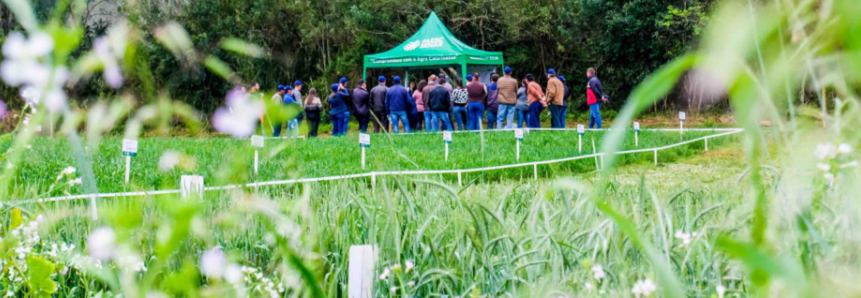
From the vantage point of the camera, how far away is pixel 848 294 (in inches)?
23.8

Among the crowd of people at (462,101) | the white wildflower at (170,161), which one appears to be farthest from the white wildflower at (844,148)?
the crowd of people at (462,101)

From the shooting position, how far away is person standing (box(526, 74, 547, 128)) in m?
18.1

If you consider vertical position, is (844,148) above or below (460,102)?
below

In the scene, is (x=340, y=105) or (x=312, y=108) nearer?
(x=340, y=105)

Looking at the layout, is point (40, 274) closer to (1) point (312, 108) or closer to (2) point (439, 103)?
(2) point (439, 103)

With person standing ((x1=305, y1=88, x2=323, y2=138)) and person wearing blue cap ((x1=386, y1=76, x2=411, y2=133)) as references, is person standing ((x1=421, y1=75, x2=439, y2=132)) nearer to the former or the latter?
person wearing blue cap ((x1=386, y1=76, x2=411, y2=133))

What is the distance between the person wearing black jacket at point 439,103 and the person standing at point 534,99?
71.7 inches

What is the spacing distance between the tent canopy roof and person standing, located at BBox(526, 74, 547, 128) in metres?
2.88

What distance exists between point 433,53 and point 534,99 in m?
4.10

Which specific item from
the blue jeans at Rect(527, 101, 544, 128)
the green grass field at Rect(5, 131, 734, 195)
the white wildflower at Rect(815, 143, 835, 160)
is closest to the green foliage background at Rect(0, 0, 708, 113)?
the blue jeans at Rect(527, 101, 544, 128)

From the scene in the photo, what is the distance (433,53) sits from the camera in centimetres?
2144

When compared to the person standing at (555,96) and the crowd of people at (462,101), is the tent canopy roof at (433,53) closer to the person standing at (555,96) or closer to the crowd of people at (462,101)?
the crowd of people at (462,101)

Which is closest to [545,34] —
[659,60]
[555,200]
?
Answer: [659,60]

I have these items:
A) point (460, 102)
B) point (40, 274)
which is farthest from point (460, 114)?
point (40, 274)
